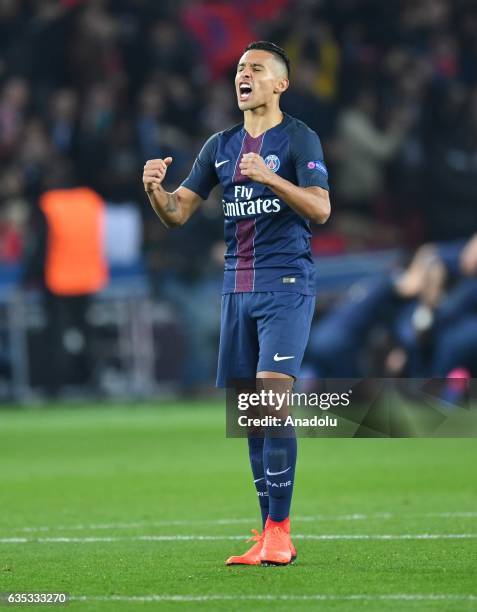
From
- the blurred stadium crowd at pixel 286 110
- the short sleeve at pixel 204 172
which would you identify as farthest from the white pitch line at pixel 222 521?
the blurred stadium crowd at pixel 286 110

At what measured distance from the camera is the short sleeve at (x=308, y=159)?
6.59 metres

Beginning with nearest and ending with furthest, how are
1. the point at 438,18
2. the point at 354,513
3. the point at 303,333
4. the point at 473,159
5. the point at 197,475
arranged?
the point at 303,333, the point at 354,513, the point at 197,475, the point at 473,159, the point at 438,18

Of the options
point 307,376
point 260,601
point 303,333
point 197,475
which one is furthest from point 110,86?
point 260,601

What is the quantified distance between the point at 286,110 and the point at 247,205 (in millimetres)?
12201

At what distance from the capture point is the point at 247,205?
22.3 feet

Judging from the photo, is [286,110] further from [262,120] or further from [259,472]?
[259,472]

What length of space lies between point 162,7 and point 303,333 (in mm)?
14209

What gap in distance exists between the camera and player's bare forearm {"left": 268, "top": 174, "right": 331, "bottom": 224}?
639 cm

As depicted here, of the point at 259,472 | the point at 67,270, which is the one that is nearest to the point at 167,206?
the point at 259,472

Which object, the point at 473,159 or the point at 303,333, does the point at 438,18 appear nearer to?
the point at 473,159

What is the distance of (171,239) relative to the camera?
18.2 metres

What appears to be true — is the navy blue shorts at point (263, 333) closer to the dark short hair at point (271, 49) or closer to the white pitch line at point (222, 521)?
the dark short hair at point (271, 49)

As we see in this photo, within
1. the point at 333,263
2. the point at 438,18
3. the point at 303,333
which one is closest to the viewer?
the point at 303,333

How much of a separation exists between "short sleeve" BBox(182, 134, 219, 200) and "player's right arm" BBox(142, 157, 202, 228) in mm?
31
